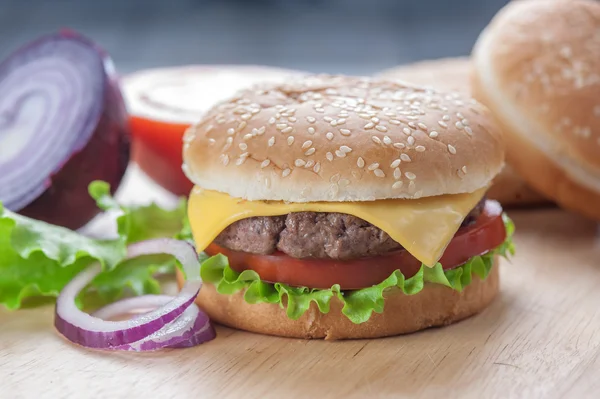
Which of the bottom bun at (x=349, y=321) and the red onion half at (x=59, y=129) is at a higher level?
the red onion half at (x=59, y=129)

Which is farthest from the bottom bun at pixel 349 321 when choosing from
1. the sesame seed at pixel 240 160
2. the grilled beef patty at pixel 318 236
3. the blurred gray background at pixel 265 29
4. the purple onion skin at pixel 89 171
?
the blurred gray background at pixel 265 29

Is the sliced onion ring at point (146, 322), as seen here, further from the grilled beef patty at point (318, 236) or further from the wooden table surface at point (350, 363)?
the grilled beef patty at point (318, 236)

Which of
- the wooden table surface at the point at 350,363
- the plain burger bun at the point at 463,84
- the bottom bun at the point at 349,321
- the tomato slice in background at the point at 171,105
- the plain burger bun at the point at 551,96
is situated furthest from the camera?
→ the tomato slice in background at the point at 171,105

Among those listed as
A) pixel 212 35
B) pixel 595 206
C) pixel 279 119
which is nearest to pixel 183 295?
pixel 279 119

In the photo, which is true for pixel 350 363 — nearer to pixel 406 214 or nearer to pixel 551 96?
pixel 406 214

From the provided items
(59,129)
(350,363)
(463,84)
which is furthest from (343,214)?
(463,84)

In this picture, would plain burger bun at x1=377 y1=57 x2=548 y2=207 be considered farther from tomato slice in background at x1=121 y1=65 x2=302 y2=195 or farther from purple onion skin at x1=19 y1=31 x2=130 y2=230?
purple onion skin at x1=19 y1=31 x2=130 y2=230

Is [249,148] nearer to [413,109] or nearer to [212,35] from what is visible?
[413,109]

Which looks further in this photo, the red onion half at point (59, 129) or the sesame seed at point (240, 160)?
the red onion half at point (59, 129)

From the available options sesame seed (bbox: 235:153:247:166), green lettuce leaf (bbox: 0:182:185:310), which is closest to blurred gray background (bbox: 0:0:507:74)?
green lettuce leaf (bbox: 0:182:185:310)
